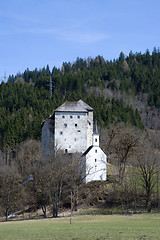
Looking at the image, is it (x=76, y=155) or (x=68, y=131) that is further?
(x=68, y=131)

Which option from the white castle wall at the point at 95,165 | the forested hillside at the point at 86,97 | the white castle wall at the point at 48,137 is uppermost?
the forested hillside at the point at 86,97

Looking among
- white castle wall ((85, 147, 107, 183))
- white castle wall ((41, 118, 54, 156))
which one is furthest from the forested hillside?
white castle wall ((85, 147, 107, 183))

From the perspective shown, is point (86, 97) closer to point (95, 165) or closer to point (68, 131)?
point (68, 131)

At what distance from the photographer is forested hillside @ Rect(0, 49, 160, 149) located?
106762 mm

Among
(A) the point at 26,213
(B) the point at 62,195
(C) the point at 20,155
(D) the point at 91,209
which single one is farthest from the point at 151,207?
(C) the point at 20,155

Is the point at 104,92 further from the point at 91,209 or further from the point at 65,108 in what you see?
the point at 91,209

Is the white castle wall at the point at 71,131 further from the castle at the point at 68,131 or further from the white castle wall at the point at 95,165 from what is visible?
the white castle wall at the point at 95,165

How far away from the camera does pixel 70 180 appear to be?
6469 centimetres

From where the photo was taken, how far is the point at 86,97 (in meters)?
140

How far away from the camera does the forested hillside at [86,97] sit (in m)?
107

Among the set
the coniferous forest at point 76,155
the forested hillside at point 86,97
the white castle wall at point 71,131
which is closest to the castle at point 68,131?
the white castle wall at point 71,131

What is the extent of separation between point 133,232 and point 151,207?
3302 centimetres

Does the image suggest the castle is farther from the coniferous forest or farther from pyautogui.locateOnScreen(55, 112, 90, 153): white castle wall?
the coniferous forest

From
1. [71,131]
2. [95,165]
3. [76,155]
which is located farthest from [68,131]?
[95,165]
